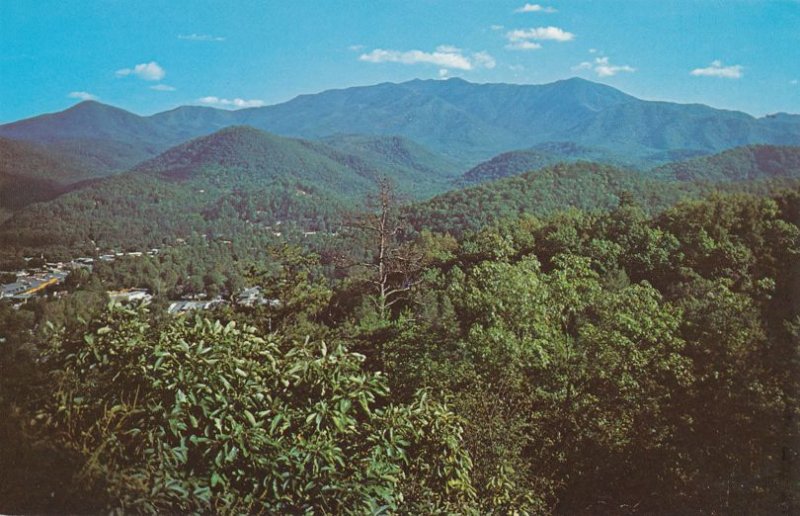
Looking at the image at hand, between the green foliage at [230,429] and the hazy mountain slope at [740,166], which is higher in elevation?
the hazy mountain slope at [740,166]

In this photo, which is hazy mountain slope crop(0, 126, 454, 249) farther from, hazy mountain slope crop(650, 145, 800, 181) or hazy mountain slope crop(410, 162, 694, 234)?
hazy mountain slope crop(650, 145, 800, 181)

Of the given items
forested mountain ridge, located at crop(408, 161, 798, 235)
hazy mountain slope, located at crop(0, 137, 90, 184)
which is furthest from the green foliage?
forested mountain ridge, located at crop(408, 161, 798, 235)

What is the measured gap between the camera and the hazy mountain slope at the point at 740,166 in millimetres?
36438

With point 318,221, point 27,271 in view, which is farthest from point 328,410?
point 318,221

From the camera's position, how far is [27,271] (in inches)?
194

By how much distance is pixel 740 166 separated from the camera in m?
51.4

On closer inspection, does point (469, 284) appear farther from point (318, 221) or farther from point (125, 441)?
point (318, 221)

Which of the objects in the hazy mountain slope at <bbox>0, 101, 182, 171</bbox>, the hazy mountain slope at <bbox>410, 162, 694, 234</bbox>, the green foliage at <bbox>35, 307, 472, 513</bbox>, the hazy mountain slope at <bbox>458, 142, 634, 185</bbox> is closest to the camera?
the green foliage at <bbox>35, 307, 472, 513</bbox>

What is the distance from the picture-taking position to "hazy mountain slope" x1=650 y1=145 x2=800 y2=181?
1435 inches

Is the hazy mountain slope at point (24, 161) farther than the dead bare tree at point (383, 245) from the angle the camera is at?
No

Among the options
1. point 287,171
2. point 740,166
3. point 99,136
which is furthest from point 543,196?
point 99,136

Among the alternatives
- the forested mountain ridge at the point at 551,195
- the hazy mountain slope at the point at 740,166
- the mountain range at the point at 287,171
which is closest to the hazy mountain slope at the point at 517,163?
the mountain range at the point at 287,171

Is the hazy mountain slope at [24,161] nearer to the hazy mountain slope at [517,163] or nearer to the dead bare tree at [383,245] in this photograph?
the dead bare tree at [383,245]

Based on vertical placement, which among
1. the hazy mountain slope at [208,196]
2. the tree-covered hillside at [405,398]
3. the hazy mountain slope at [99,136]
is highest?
the hazy mountain slope at [99,136]
